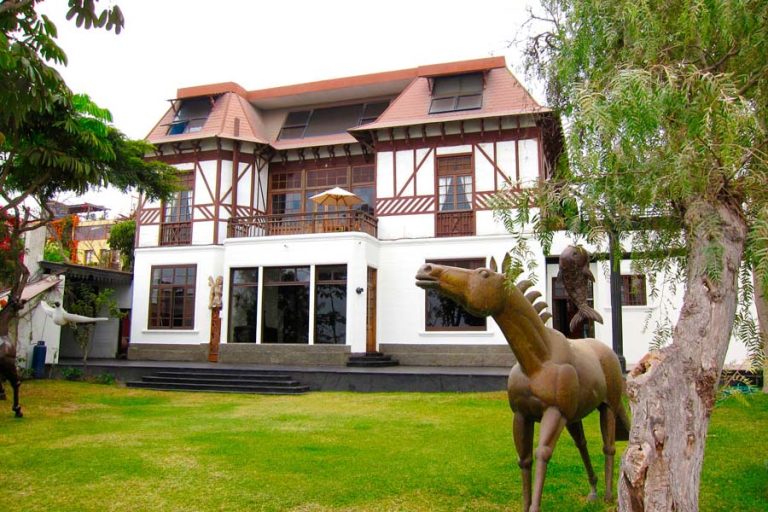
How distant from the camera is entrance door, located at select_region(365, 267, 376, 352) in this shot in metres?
16.4

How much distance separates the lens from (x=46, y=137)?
33.9ft

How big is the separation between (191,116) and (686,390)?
19348mm

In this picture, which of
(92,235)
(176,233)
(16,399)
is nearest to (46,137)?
(16,399)

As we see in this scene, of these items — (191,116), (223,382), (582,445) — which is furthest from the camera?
(191,116)

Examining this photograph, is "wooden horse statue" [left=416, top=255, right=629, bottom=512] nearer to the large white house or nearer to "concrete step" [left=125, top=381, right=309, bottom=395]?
"concrete step" [left=125, top=381, right=309, bottom=395]

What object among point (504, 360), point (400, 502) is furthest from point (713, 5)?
point (504, 360)

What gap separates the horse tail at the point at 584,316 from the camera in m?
4.74

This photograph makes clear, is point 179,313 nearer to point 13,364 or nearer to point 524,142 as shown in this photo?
point 13,364

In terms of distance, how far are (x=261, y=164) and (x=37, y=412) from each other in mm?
10944

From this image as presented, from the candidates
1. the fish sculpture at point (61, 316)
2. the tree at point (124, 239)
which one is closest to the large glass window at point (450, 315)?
the fish sculpture at point (61, 316)

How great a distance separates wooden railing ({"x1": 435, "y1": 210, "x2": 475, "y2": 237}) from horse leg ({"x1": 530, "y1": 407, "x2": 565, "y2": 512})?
1275 cm

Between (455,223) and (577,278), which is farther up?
(455,223)

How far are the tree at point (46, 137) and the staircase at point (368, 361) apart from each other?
611 cm

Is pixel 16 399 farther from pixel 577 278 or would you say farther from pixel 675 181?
pixel 675 181
